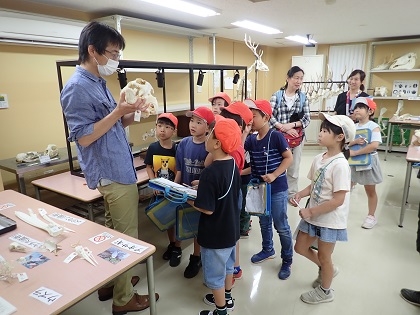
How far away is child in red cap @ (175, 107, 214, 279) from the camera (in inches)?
77.3

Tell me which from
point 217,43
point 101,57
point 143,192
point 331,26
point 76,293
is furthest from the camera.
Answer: point 217,43

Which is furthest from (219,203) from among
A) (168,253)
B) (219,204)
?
(168,253)

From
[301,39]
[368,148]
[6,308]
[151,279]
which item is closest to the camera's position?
[6,308]

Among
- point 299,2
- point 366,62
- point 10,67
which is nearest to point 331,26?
point 299,2

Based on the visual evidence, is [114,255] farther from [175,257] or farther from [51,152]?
[51,152]

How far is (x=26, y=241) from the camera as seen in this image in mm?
1335

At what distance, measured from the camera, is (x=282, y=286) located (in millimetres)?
2078

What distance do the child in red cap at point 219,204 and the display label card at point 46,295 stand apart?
70 cm

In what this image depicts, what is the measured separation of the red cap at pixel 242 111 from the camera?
6.09ft

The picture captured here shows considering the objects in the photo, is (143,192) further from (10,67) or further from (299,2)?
(299,2)

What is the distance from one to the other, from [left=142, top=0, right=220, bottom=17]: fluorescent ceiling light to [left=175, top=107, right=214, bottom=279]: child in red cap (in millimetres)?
1461

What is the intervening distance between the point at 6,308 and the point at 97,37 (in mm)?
1132

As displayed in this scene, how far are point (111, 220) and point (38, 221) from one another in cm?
38

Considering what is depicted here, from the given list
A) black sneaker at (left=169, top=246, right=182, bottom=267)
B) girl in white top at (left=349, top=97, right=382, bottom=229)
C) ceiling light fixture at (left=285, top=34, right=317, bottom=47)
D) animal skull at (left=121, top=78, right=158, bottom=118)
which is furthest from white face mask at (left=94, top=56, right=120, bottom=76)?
ceiling light fixture at (left=285, top=34, right=317, bottom=47)
